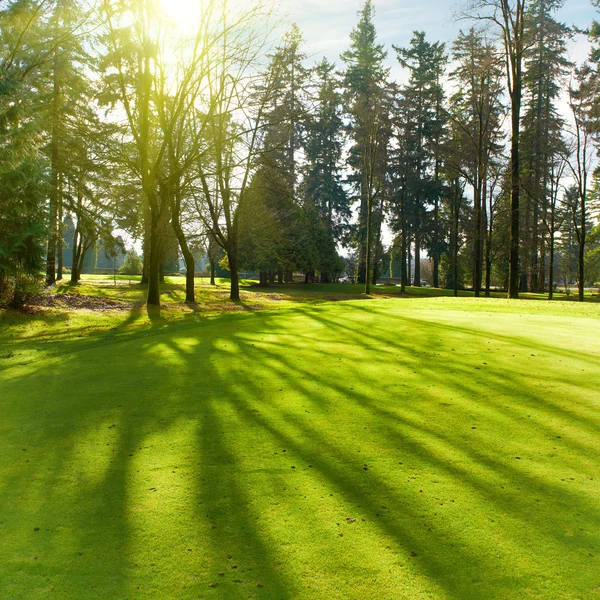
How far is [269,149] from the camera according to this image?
67.8 ft

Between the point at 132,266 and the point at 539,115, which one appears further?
the point at 132,266

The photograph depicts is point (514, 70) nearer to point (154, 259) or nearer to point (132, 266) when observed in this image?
point (154, 259)

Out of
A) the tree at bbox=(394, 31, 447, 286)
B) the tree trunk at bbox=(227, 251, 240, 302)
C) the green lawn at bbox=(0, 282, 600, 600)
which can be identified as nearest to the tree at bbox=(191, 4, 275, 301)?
the tree trunk at bbox=(227, 251, 240, 302)

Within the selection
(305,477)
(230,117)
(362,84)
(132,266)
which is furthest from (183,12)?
(132,266)

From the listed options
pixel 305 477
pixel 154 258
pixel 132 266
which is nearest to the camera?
pixel 305 477

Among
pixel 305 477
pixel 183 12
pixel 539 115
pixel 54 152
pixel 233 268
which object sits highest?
pixel 539 115

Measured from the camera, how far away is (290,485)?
3.52 m

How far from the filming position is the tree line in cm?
1692

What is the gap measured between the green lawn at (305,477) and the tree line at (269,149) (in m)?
10.7

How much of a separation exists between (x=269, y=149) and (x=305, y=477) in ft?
62.0

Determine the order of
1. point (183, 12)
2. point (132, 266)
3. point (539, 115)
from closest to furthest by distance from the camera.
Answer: point (183, 12) < point (539, 115) < point (132, 266)

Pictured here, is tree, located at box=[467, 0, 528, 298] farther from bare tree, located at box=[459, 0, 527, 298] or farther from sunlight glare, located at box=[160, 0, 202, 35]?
sunlight glare, located at box=[160, 0, 202, 35]

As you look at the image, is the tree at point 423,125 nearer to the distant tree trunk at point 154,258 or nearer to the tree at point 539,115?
the tree at point 539,115

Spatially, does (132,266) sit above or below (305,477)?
above
